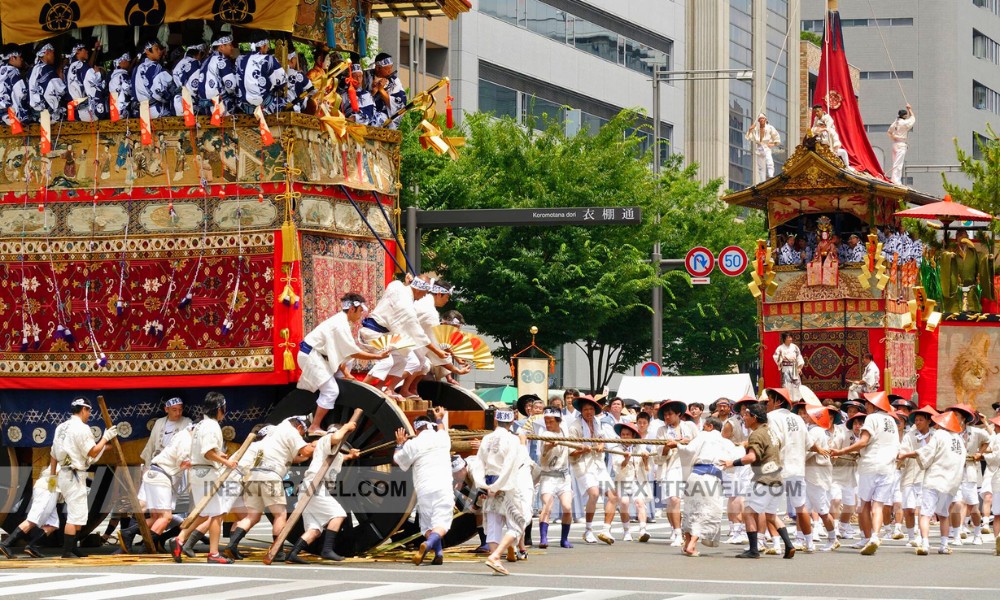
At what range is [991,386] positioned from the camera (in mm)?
35188

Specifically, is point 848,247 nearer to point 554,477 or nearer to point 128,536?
point 554,477

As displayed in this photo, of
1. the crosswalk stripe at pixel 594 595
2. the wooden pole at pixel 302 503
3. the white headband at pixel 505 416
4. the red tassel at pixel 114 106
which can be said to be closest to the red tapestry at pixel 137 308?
the wooden pole at pixel 302 503

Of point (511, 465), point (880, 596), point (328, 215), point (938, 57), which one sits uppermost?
point (938, 57)

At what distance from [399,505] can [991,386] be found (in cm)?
2189

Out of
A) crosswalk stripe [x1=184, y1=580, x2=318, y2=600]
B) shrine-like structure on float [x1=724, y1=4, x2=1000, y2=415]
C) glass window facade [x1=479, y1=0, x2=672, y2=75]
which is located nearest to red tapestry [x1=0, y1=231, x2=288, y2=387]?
crosswalk stripe [x1=184, y1=580, x2=318, y2=600]

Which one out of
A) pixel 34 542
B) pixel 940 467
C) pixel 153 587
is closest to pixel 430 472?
pixel 153 587

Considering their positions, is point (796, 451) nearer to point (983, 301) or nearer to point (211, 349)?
point (211, 349)

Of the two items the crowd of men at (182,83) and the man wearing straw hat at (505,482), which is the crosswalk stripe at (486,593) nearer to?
the man wearing straw hat at (505,482)

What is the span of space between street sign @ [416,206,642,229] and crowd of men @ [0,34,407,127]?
7077 millimetres

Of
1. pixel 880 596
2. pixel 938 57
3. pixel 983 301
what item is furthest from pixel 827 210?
pixel 938 57

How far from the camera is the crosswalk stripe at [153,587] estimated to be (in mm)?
13305

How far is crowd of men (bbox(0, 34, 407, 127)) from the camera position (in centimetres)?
1705

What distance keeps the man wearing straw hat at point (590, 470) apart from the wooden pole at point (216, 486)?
4.91 m

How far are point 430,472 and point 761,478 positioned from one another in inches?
148
